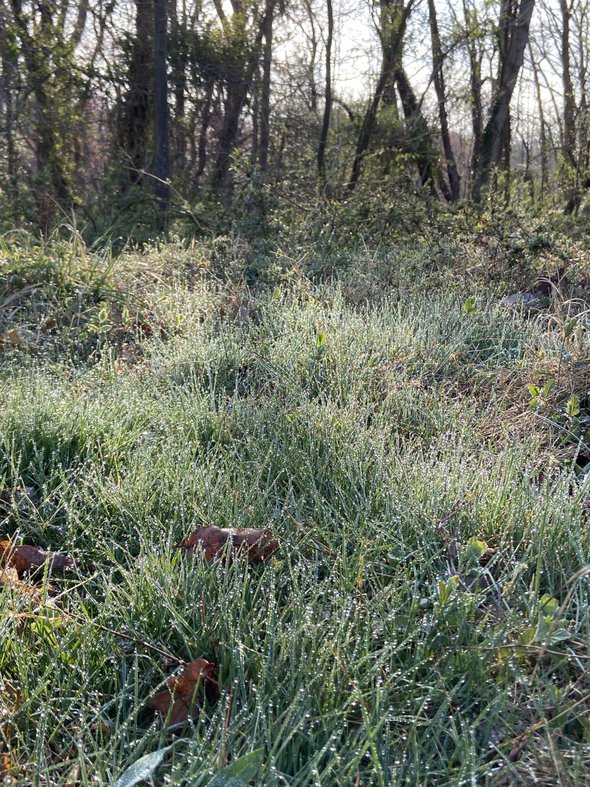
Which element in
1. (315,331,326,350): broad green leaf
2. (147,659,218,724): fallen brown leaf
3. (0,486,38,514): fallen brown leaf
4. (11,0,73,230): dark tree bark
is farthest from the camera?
(11,0,73,230): dark tree bark

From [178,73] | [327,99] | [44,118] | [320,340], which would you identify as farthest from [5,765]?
[327,99]

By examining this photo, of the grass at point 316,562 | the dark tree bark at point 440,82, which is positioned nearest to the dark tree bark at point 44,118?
the dark tree bark at point 440,82

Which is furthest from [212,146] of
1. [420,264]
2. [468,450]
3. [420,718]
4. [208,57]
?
[420,718]

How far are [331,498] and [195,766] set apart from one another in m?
1.19

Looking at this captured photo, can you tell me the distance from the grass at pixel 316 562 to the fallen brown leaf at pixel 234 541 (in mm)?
44

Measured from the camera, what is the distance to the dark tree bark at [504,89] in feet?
35.6

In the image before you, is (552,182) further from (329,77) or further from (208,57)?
(208,57)

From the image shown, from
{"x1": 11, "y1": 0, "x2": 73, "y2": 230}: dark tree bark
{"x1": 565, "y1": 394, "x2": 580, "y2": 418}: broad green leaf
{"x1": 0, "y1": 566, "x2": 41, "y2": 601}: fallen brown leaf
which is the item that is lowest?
{"x1": 0, "y1": 566, "x2": 41, "y2": 601}: fallen brown leaf

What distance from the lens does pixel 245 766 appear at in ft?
4.17

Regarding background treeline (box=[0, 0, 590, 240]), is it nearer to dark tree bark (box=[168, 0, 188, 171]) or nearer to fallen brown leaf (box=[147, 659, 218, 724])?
dark tree bark (box=[168, 0, 188, 171])

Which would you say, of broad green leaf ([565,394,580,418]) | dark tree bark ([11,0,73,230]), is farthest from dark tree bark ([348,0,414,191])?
broad green leaf ([565,394,580,418])

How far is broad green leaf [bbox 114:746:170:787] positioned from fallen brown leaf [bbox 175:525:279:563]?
2.31 feet

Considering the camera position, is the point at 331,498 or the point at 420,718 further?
the point at 331,498

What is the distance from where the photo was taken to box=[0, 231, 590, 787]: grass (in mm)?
1452
